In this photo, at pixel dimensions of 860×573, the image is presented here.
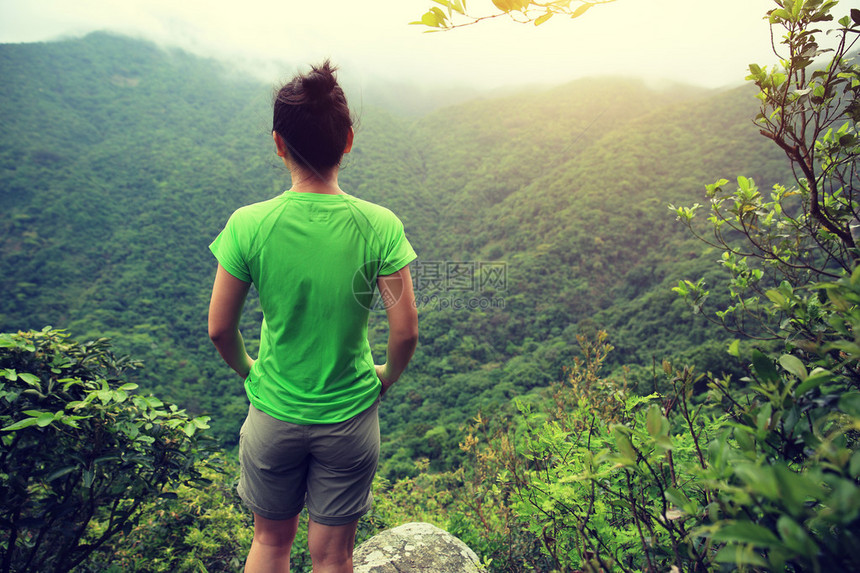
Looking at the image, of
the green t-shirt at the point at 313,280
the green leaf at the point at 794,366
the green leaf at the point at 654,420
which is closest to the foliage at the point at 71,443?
the green t-shirt at the point at 313,280

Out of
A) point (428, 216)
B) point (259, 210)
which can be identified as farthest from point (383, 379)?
point (428, 216)

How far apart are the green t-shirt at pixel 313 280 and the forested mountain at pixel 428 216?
11.3 metres

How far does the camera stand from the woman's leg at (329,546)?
4.05ft

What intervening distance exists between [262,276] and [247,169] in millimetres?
33498

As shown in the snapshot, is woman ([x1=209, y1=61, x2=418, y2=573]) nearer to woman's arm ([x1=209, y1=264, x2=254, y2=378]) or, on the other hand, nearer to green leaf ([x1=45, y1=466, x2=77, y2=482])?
woman's arm ([x1=209, y1=264, x2=254, y2=378])

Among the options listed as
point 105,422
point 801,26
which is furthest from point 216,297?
point 801,26

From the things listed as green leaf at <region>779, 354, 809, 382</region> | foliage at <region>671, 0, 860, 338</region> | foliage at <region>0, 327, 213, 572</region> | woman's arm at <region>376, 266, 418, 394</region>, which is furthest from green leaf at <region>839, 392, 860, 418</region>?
foliage at <region>0, 327, 213, 572</region>

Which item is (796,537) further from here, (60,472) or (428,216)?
(428,216)

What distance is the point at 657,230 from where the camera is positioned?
2161 centimetres

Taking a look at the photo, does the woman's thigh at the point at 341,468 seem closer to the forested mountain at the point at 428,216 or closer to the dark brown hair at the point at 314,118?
the dark brown hair at the point at 314,118

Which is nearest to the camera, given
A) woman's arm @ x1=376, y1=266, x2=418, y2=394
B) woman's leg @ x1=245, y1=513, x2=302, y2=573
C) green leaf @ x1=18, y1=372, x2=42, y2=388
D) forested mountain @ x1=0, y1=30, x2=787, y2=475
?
woman's arm @ x1=376, y1=266, x2=418, y2=394

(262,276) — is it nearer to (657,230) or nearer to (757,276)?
(757,276)

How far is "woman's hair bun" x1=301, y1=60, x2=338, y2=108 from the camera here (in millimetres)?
1056

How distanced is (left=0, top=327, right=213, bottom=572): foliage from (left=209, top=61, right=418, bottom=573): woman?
3.17 ft
